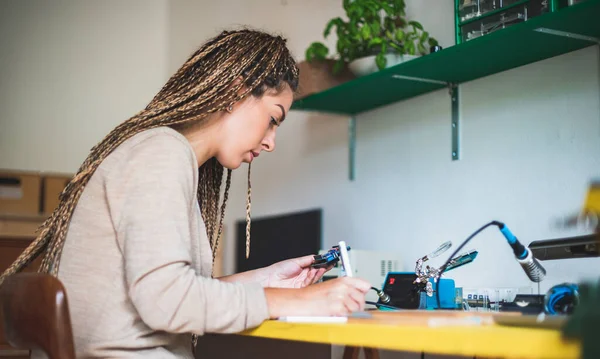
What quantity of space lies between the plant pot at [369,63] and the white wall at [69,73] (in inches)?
96.7

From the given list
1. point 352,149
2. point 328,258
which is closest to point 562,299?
point 328,258

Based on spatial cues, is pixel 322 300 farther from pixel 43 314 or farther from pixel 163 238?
pixel 43 314

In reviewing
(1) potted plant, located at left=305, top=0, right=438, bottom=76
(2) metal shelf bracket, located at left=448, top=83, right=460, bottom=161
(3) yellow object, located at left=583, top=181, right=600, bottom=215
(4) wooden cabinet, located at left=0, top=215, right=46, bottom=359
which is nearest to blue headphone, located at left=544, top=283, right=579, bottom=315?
(3) yellow object, located at left=583, top=181, right=600, bottom=215

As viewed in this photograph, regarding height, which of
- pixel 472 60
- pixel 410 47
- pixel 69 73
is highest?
pixel 69 73

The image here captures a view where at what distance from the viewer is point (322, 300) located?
113cm

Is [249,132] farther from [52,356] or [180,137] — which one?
[52,356]

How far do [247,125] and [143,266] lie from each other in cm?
47

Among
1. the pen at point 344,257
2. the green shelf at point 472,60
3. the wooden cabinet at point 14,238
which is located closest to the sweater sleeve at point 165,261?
the pen at point 344,257

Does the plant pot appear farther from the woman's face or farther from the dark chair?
the dark chair

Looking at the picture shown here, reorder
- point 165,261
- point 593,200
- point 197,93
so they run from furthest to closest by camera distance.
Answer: point 197,93, point 165,261, point 593,200

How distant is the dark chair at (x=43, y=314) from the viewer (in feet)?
3.14

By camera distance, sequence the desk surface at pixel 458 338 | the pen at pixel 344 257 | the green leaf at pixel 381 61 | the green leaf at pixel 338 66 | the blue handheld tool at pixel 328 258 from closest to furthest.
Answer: the desk surface at pixel 458 338
the pen at pixel 344 257
the blue handheld tool at pixel 328 258
the green leaf at pixel 381 61
the green leaf at pixel 338 66

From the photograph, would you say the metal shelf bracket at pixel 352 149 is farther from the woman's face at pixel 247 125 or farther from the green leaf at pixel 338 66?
the woman's face at pixel 247 125

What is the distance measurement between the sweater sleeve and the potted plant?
4.51ft
